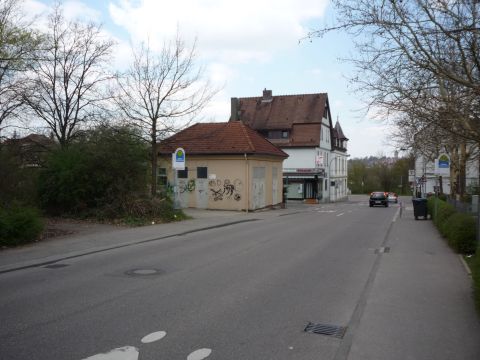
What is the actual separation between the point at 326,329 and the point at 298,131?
50224 mm

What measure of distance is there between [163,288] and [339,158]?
63819 mm

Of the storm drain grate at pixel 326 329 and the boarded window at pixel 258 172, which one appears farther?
the boarded window at pixel 258 172

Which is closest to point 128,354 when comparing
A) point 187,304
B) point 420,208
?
point 187,304

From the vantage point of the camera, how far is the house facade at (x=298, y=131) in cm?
5453

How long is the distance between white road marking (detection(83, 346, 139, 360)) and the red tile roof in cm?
2394

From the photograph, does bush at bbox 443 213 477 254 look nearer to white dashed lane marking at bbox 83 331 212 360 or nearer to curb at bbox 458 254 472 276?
curb at bbox 458 254 472 276

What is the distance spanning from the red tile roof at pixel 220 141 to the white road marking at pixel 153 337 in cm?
2345

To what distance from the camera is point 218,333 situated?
568cm

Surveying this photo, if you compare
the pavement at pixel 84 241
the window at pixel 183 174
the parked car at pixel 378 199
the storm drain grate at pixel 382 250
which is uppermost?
the window at pixel 183 174

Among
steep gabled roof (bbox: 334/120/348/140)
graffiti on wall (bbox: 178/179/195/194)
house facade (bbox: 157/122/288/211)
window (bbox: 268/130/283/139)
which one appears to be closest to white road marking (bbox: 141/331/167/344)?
house facade (bbox: 157/122/288/211)

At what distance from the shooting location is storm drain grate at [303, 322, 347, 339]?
5.77m

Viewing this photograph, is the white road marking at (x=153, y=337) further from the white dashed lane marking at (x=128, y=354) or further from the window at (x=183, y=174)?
the window at (x=183, y=174)

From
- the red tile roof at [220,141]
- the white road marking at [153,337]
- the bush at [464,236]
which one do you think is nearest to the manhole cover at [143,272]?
the white road marking at [153,337]

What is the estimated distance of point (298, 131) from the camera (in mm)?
55312
